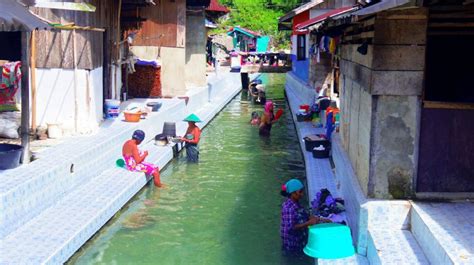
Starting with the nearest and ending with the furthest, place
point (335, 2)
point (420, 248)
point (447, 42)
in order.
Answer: point (420, 248) < point (447, 42) < point (335, 2)

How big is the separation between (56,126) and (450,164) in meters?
8.83

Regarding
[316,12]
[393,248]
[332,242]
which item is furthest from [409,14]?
[316,12]

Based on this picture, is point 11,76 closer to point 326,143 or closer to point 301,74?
point 326,143

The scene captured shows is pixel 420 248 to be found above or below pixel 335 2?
below

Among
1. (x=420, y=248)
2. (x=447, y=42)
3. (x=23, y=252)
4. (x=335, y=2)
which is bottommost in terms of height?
(x=23, y=252)

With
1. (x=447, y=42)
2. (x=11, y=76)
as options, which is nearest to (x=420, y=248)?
(x=447, y=42)

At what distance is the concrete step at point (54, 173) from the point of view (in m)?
8.38

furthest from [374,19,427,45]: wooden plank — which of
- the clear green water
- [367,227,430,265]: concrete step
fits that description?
the clear green water

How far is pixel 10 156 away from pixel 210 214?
3625 millimetres

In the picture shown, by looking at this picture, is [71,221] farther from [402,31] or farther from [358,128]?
[402,31]

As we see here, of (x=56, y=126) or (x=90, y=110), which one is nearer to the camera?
(x=56, y=126)

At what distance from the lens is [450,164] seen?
7379 millimetres

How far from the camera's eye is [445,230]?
6.37m

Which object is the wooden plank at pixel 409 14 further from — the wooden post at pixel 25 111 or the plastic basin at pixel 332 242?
the wooden post at pixel 25 111
